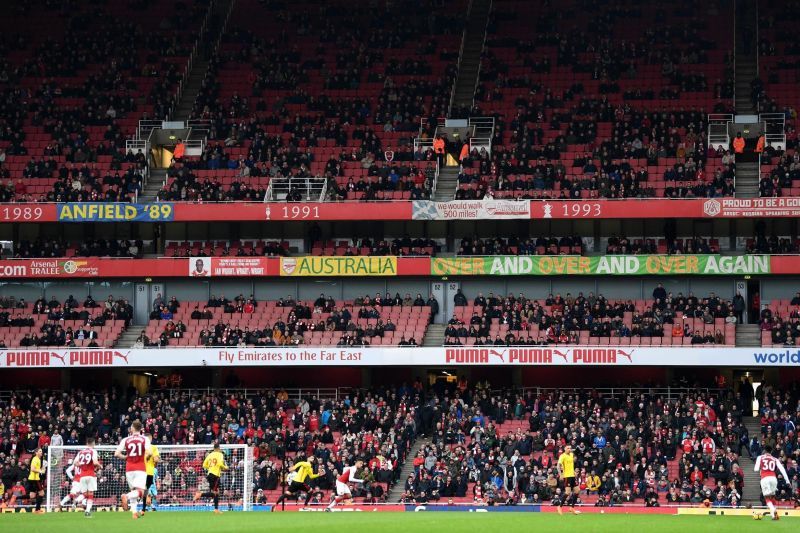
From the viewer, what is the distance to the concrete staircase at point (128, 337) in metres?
51.0

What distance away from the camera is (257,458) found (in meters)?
42.6

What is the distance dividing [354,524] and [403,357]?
76.0ft

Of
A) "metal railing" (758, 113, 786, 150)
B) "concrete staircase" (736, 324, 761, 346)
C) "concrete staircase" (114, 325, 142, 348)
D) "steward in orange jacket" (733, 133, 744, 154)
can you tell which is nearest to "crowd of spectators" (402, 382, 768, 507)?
"concrete staircase" (736, 324, 761, 346)

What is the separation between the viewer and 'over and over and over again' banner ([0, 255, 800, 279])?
5006 centimetres

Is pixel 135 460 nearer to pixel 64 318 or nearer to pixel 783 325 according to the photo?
pixel 64 318

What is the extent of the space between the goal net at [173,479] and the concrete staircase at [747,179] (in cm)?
2387

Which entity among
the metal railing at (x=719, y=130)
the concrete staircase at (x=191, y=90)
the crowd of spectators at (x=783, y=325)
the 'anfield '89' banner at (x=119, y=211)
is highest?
the concrete staircase at (x=191, y=90)

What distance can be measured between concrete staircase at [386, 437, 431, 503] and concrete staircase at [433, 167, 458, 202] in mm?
11372

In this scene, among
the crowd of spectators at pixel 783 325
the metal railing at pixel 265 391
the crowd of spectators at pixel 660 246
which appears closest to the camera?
the crowd of spectators at pixel 783 325

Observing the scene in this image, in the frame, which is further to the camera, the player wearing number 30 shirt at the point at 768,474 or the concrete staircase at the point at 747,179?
the concrete staircase at the point at 747,179

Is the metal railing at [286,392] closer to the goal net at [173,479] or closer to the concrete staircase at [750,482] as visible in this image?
the goal net at [173,479]

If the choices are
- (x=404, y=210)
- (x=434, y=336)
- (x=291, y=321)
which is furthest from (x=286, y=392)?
(x=404, y=210)

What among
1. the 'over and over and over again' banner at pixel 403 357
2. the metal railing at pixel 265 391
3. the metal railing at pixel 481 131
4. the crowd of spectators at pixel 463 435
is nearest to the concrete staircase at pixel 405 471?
the crowd of spectators at pixel 463 435

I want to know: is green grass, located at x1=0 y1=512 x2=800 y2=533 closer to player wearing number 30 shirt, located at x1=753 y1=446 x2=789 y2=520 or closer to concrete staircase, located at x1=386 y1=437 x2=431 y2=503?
player wearing number 30 shirt, located at x1=753 y1=446 x2=789 y2=520
